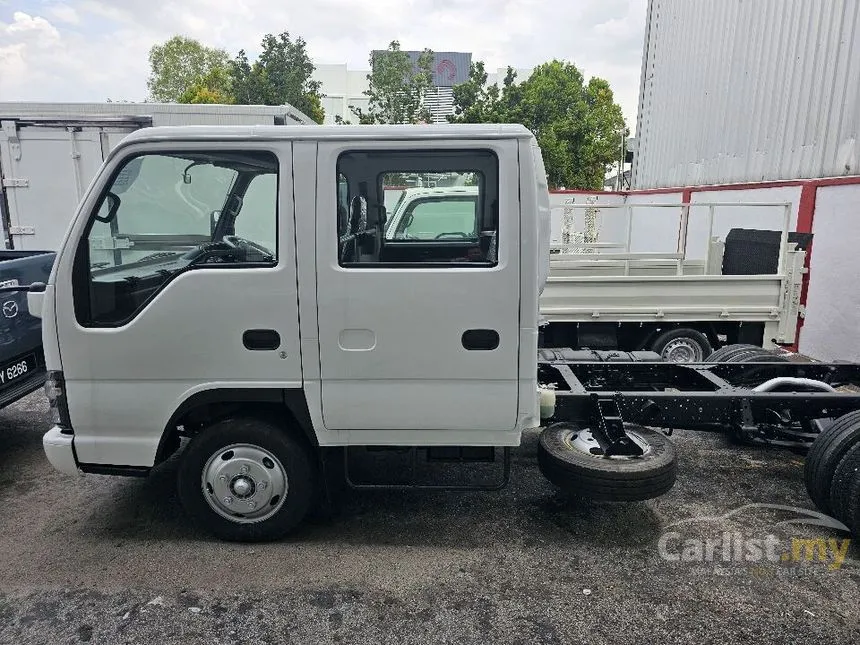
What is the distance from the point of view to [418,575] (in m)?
3.31

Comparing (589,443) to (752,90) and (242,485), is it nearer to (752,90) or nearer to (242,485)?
(242,485)

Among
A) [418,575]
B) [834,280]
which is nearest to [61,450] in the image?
[418,575]

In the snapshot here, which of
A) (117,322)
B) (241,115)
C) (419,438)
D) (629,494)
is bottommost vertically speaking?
(629,494)

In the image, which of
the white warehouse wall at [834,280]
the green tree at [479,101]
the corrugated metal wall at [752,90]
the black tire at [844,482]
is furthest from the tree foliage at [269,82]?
the black tire at [844,482]

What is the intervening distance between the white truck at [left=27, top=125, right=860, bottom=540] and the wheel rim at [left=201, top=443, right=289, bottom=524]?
0.01 meters

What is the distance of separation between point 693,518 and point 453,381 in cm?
188

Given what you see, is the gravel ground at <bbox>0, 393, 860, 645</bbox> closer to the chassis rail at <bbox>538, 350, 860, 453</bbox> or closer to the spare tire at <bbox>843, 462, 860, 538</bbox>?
the spare tire at <bbox>843, 462, 860, 538</bbox>

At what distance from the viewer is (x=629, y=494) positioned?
3355mm

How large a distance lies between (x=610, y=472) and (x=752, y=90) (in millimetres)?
9376

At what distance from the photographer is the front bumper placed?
337cm

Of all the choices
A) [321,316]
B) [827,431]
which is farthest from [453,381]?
[827,431]

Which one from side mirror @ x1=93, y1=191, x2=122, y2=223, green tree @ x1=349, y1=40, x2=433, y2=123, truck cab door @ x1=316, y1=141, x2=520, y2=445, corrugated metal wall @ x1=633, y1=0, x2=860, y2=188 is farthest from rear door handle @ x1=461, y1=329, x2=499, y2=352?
green tree @ x1=349, y1=40, x2=433, y2=123

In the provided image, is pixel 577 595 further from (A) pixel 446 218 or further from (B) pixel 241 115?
(B) pixel 241 115

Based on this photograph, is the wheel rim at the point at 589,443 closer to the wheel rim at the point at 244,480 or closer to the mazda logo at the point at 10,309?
the wheel rim at the point at 244,480
